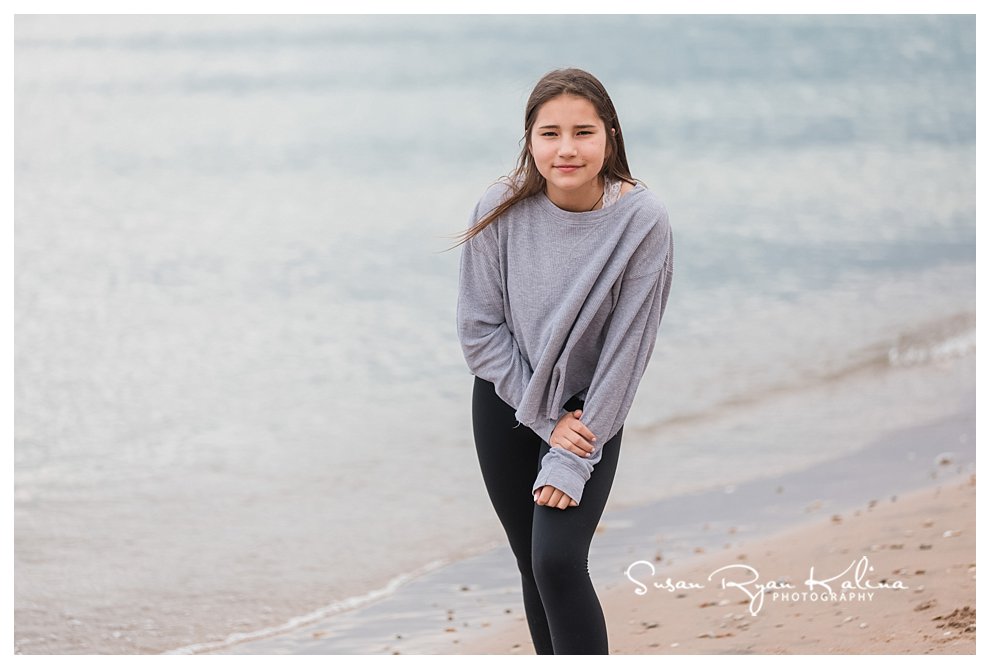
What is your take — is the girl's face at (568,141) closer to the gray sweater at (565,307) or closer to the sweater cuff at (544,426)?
the gray sweater at (565,307)

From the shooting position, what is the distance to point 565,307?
1995mm

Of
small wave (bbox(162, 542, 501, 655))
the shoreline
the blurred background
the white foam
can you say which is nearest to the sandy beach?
the shoreline

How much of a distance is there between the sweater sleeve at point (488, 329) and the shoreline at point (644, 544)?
1.10 m

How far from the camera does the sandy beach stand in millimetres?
2840

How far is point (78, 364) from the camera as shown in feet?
17.6

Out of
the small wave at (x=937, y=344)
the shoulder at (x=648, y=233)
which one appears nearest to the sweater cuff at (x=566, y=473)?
the shoulder at (x=648, y=233)

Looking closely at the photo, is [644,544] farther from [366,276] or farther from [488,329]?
[366,276]

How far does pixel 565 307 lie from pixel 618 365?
0.44ft

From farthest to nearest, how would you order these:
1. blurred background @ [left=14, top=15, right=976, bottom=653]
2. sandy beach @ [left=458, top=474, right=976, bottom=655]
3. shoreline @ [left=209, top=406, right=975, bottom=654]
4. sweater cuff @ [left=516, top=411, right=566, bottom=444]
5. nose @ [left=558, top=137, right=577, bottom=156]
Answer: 1. blurred background @ [left=14, top=15, right=976, bottom=653]
2. shoreline @ [left=209, top=406, right=975, bottom=654]
3. sandy beach @ [left=458, top=474, right=976, bottom=655]
4. sweater cuff @ [left=516, top=411, right=566, bottom=444]
5. nose @ [left=558, top=137, right=577, bottom=156]

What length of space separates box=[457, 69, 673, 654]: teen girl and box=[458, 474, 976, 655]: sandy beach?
990 mm

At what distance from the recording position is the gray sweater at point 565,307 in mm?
1988

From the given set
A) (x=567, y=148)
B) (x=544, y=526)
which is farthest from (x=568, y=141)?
(x=544, y=526)

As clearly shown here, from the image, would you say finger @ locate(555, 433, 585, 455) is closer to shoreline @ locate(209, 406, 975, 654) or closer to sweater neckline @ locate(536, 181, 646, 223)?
sweater neckline @ locate(536, 181, 646, 223)

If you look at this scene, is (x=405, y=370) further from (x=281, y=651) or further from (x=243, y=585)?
(x=281, y=651)
